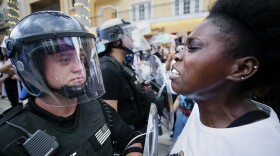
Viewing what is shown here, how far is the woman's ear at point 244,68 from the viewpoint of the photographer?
75cm

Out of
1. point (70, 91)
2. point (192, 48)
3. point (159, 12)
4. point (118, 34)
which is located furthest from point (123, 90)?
point (159, 12)

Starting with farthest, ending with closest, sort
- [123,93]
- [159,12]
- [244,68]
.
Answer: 1. [159,12]
2. [123,93]
3. [244,68]

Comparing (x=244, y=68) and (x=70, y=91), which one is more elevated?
(x=244, y=68)

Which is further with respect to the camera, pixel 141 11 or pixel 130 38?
pixel 141 11

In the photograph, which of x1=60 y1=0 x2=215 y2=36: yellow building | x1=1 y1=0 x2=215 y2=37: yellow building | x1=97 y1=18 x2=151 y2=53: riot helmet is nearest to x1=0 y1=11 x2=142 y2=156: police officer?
x1=97 y1=18 x2=151 y2=53: riot helmet

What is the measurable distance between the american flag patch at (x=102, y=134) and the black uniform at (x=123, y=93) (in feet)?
2.16

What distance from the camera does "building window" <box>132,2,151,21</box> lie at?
599 inches

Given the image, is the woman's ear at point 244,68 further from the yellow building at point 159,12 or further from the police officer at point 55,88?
the yellow building at point 159,12

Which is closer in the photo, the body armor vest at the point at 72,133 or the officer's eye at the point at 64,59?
the body armor vest at the point at 72,133

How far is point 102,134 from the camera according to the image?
3.87 feet

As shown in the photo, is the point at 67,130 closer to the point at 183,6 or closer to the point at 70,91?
the point at 70,91

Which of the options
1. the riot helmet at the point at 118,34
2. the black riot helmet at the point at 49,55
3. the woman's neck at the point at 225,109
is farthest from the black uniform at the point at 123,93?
the woman's neck at the point at 225,109

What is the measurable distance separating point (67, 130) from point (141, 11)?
15.3 metres

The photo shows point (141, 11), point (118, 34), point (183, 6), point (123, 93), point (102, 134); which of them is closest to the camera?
point (102, 134)
